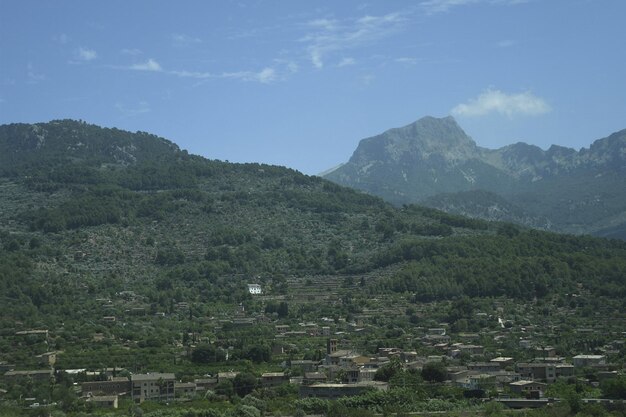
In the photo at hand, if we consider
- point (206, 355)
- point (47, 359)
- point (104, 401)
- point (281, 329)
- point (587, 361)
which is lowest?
Result: point (104, 401)

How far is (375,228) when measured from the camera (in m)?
120

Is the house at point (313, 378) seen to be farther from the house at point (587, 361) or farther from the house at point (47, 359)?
the house at point (47, 359)

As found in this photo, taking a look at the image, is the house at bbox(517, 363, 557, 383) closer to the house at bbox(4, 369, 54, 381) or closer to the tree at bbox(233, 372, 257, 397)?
the tree at bbox(233, 372, 257, 397)

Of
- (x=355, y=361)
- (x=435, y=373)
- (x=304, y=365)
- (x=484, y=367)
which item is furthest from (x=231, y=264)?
(x=435, y=373)

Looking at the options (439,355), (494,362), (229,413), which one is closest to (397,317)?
(439,355)

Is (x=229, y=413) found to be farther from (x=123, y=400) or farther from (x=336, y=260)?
(x=336, y=260)

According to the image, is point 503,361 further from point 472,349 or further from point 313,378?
point 313,378

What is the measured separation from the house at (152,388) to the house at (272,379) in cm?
457

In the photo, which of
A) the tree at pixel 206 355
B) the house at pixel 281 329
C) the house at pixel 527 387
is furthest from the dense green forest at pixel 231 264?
the house at pixel 527 387

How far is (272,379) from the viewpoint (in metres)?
60.7

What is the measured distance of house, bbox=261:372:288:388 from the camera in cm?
6018

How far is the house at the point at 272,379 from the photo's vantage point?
2369 inches

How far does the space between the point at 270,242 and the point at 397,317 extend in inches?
1159

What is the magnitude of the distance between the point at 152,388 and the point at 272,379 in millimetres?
6085
